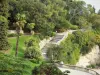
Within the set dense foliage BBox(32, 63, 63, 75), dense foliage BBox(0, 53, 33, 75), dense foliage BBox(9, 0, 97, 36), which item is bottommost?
dense foliage BBox(32, 63, 63, 75)

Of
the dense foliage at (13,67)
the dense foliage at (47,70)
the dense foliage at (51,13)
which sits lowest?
the dense foliage at (47,70)

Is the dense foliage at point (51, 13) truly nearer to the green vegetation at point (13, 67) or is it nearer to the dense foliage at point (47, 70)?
the green vegetation at point (13, 67)

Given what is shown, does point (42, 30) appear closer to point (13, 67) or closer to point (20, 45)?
point (20, 45)

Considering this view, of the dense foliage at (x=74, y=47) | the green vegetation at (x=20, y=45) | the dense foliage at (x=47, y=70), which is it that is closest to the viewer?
the dense foliage at (x=47, y=70)

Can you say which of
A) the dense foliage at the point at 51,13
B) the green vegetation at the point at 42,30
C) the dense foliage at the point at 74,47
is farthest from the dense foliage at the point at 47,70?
the dense foliage at the point at 51,13

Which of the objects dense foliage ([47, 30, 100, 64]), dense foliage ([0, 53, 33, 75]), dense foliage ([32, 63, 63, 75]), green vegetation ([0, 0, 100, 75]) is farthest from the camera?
dense foliage ([47, 30, 100, 64])

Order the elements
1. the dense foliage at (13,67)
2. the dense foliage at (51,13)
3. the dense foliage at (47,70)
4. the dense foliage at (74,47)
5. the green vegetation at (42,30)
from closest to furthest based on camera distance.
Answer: the dense foliage at (13,67), the dense foliage at (47,70), the green vegetation at (42,30), the dense foliage at (74,47), the dense foliage at (51,13)

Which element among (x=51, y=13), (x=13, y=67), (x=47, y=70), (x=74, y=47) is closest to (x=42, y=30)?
(x=51, y=13)

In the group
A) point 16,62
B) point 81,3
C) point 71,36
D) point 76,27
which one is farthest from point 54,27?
point 16,62

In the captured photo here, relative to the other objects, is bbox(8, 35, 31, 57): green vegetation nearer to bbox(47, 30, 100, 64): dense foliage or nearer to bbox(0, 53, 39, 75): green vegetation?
bbox(47, 30, 100, 64): dense foliage

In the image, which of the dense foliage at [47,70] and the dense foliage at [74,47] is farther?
the dense foliage at [74,47]

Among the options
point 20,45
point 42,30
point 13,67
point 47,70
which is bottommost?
point 47,70

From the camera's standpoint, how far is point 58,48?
50.9 metres

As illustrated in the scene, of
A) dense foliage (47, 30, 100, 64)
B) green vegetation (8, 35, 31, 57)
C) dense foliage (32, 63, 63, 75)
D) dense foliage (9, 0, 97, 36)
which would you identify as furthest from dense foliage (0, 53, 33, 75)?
dense foliage (9, 0, 97, 36)
